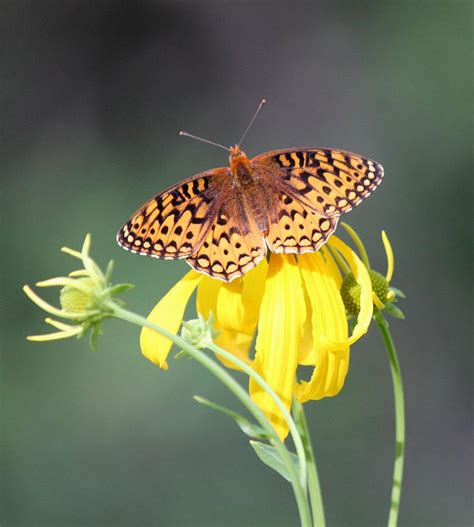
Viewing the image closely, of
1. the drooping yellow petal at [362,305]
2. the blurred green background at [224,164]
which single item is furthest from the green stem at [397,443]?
the blurred green background at [224,164]

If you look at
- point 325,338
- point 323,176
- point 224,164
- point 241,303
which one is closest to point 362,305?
point 325,338

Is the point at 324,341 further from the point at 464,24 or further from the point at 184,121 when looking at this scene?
the point at 464,24

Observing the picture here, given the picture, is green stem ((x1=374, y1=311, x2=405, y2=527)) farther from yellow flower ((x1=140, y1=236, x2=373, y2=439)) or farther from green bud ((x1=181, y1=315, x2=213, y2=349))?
green bud ((x1=181, y1=315, x2=213, y2=349))

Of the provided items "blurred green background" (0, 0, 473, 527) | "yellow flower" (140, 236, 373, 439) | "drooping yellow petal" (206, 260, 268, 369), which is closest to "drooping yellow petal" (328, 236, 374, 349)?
"yellow flower" (140, 236, 373, 439)

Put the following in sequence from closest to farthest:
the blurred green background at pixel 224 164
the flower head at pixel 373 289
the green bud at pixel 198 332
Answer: the green bud at pixel 198 332 < the flower head at pixel 373 289 < the blurred green background at pixel 224 164

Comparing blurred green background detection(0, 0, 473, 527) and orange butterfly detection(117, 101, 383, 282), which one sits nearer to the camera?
orange butterfly detection(117, 101, 383, 282)

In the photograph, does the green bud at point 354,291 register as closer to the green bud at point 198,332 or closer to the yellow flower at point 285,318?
the yellow flower at point 285,318

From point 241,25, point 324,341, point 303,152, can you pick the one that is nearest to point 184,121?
point 241,25
